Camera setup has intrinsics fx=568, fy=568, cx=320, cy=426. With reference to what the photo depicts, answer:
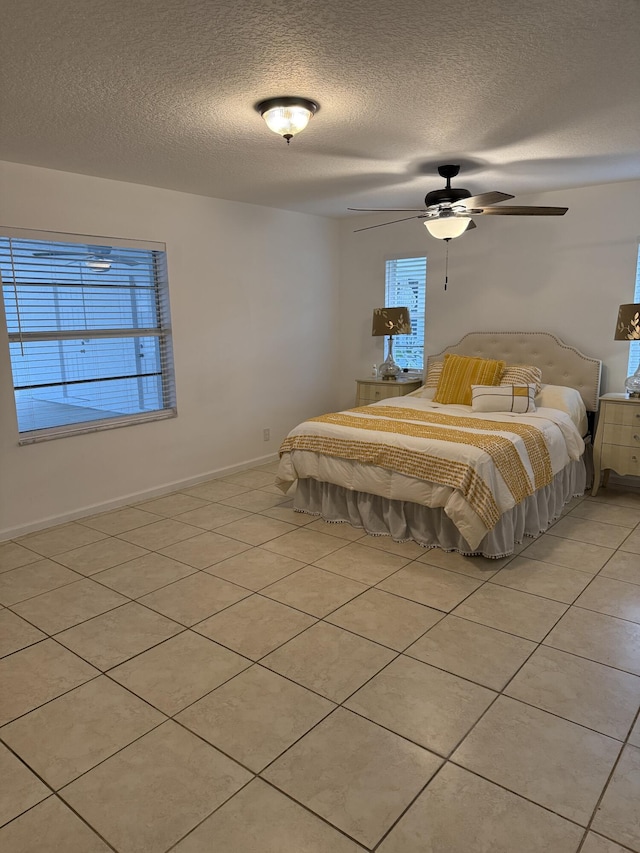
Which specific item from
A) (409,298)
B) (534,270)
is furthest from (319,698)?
(409,298)

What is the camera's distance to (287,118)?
105 inches

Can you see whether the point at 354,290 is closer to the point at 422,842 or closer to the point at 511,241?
the point at 511,241

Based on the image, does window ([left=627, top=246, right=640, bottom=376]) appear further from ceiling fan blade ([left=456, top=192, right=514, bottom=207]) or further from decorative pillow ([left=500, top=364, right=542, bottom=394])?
ceiling fan blade ([left=456, top=192, right=514, bottom=207])

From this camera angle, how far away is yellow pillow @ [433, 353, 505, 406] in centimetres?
475

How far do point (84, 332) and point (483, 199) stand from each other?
2916mm

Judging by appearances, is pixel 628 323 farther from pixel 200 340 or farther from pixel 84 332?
pixel 84 332

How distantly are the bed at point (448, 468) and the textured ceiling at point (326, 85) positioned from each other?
174cm

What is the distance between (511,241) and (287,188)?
2.07 metres

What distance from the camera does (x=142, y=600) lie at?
296 centimetres

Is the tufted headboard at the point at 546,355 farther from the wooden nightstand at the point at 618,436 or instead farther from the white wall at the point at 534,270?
the wooden nightstand at the point at 618,436

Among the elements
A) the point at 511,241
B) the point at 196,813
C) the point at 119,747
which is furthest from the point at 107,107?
the point at 511,241

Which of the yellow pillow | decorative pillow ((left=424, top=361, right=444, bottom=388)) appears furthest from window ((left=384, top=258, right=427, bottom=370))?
the yellow pillow

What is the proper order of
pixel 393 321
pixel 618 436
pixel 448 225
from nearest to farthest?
pixel 448 225 < pixel 618 436 < pixel 393 321

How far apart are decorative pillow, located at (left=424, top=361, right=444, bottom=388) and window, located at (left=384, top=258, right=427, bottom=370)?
0.52 meters
